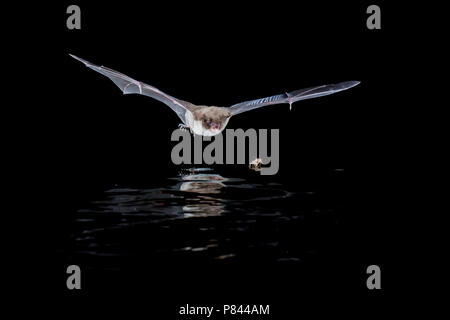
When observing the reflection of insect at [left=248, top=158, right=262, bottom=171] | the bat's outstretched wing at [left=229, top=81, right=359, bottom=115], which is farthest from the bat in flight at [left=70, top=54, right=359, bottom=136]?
the reflection of insect at [left=248, top=158, right=262, bottom=171]

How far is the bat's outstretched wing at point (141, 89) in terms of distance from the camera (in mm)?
8867

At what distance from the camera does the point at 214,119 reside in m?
9.20

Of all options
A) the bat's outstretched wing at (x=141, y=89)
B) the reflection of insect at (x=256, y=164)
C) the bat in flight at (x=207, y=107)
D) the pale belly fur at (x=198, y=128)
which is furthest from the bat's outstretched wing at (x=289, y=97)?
the reflection of insect at (x=256, y=164)

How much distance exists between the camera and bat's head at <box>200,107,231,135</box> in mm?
9211

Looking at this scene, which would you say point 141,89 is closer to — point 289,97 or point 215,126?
point 215,126

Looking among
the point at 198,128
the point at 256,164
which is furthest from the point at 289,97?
the point at 198,128

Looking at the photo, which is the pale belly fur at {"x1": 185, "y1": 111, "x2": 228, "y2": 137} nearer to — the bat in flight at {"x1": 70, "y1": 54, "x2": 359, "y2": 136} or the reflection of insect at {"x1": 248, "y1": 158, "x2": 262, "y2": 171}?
the bat in flight at {"x1": 70, "y1": 54, "x2": 359, "y2": 136}

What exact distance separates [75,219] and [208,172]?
129 inches

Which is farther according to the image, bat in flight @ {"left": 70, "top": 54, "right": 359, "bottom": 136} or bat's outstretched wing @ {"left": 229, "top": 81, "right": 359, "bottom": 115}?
bat's outstretched wing @ {"left": 229, "top": 81, "right": 359, "bottom": 115}

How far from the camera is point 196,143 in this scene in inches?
373

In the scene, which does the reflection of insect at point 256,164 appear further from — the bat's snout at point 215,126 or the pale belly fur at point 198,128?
the bat's snout at point 215,126

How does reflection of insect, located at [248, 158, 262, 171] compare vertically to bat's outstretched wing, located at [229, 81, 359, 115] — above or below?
below

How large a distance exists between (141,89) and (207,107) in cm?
103

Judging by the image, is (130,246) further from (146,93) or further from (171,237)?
(146,93)
